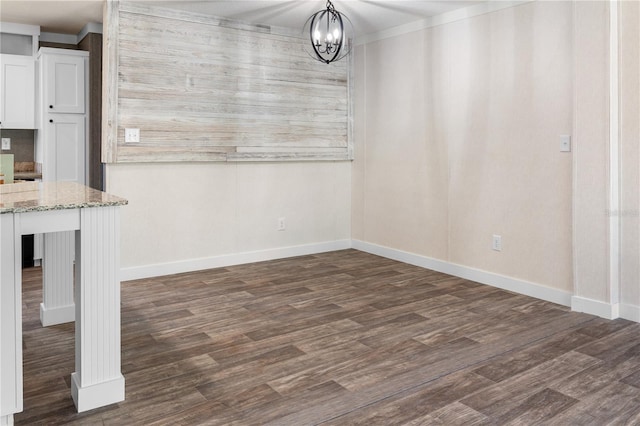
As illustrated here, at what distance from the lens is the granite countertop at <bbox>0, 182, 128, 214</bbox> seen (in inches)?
81.4

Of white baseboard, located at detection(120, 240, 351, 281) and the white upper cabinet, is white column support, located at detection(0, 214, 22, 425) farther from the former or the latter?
the white upper cabinet

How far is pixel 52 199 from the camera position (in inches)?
90.2

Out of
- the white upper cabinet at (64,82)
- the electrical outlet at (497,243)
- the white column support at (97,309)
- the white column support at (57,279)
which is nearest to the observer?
the white column support at (97,309)

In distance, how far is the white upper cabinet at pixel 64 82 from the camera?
507 centimetres

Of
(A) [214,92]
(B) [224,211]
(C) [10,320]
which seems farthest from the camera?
(B) [224,211]

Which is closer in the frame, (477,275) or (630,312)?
(630,312)

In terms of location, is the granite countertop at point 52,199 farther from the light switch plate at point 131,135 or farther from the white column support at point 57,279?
the light switch plate at point 131,135

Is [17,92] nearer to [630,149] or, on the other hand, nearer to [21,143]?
[21,143]

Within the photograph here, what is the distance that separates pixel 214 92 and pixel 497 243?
112 inches

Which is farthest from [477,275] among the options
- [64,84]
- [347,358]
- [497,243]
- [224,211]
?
[64,84]

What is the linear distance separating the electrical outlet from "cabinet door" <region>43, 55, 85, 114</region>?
419cm

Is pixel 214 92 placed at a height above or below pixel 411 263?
above

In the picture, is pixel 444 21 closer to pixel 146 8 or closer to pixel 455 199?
pixel 455 199

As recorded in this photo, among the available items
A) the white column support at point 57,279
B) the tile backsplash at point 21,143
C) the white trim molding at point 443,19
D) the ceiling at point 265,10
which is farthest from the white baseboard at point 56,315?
the white trim molding at point 443,19
